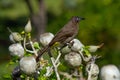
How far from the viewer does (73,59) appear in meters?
2.15

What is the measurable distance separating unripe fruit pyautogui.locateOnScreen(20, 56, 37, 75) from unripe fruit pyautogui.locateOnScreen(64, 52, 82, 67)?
163mm

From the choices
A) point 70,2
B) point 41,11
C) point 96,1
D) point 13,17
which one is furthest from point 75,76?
point 13,17

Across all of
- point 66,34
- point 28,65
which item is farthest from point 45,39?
point 28,65

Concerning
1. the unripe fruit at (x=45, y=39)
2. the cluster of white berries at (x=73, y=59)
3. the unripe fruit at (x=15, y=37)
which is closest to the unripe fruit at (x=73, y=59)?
the cluster of white berries at (x=73, y=59)

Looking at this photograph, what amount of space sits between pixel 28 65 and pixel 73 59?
0.69 feet

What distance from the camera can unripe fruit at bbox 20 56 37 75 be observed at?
6.73 feet

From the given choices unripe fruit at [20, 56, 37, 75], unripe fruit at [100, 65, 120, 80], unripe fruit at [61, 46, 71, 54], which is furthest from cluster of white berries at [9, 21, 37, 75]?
unripe fruit at [100, 65, 120, 80]

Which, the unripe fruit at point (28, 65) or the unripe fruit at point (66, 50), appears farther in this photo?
the unripe fruit at point (66, 50)

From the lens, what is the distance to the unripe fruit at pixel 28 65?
2.05 meters

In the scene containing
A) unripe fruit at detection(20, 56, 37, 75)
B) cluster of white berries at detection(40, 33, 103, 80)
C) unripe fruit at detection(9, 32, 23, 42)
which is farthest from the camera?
unripe fruit at detection(9, 32, 23, 42)

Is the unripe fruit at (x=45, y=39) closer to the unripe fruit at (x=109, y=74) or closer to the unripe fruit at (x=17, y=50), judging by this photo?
the unripe fruit at (x=17, y=50)

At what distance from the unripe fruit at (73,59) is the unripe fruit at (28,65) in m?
0.16

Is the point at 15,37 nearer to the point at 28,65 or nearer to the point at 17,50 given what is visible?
the point at 17,50

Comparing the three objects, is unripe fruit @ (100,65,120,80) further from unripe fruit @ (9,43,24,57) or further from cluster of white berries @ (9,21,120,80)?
unripe fruit @ (9,43,24,57)
